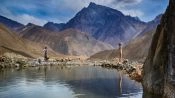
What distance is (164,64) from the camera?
35.9 m

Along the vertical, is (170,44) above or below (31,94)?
above

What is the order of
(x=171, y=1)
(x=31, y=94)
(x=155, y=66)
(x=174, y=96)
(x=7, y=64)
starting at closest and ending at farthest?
(x=174, y=96) < (x=171, y=1) < (x=155, y=66) < (x=31, y=94) < (x=7, y=64)

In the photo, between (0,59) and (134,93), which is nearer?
(134,93)

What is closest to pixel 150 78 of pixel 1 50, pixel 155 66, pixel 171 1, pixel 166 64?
pixel 155 66

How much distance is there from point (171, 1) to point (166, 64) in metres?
6.71

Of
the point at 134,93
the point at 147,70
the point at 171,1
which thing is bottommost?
the point at 134,93

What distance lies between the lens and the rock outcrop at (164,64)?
32875 millimetres

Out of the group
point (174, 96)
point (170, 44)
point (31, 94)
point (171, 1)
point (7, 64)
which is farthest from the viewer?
point (7, 64)

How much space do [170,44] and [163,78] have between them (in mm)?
4536

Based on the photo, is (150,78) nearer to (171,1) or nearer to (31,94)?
(171,1)

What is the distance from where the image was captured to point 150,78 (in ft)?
136

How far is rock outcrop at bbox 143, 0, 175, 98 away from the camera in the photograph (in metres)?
32.9

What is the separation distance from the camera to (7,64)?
326 feet

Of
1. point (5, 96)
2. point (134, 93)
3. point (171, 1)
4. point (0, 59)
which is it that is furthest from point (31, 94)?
point (0, 59)
